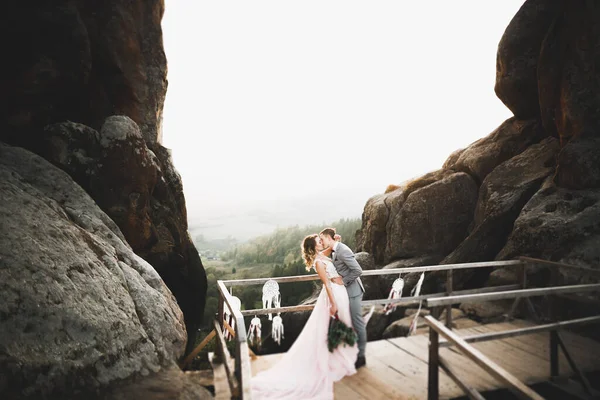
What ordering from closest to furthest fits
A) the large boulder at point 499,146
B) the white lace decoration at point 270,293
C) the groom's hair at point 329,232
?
the groom's hair at point 329,232 < the white lace decoration at point 270,293 < the large boulder at point 499,146

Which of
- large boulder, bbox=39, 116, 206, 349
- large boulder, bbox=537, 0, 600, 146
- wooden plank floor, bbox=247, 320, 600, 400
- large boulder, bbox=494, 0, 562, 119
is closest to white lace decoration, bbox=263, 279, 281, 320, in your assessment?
wooden plank floor, bbox=247, 320, 600, 400

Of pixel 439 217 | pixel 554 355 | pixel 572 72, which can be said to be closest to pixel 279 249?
pixel 439 217

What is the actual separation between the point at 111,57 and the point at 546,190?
1323 cm

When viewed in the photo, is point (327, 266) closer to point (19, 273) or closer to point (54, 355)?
point (54, 355)

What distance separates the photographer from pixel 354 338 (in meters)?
4.65

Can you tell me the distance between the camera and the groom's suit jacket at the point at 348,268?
4.80m

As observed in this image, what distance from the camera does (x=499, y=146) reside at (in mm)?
12250

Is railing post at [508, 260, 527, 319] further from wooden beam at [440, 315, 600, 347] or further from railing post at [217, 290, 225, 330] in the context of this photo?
railing post at [217, 290, 225, 330]

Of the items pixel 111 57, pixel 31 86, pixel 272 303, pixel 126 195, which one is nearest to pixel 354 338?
pixel 272 303

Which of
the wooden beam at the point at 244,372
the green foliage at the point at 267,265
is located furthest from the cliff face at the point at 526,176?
the green foliage at the point at 267,265

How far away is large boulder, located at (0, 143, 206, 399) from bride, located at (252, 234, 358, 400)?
122 cm

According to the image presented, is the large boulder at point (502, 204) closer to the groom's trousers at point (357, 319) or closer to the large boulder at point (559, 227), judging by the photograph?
the large boulder at point (559, 227)

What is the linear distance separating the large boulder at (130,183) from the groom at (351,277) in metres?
5.53

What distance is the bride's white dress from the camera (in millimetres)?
4195
